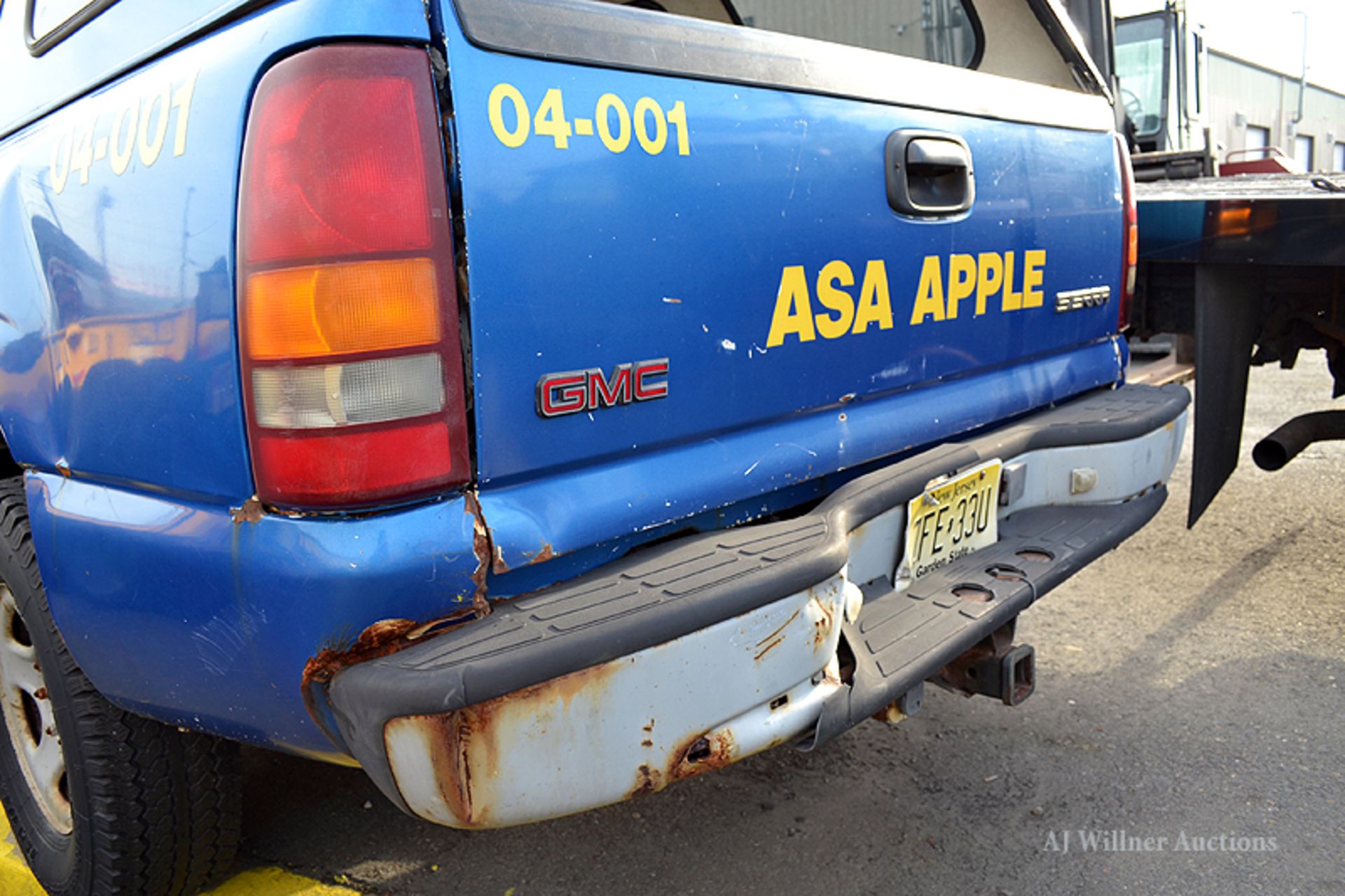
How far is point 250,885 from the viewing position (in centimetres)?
225

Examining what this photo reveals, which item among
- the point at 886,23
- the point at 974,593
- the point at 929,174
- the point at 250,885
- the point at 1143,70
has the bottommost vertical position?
the point at 250,885

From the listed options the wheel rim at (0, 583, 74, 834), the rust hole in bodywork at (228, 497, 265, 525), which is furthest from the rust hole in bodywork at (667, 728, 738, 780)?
the wheel rim at (0, 583, 74, 834)

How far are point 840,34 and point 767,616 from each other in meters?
2.52

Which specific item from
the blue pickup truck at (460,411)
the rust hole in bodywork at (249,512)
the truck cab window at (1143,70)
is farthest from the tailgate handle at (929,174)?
the truck cab window at (1143,70)

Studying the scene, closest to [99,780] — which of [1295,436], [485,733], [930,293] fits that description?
[485,733]

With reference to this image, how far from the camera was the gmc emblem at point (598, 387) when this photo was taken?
61.5 inches

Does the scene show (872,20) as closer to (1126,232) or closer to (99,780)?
(1126,232)

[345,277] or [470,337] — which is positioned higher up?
[345,277]

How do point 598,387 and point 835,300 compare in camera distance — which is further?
point 835,300

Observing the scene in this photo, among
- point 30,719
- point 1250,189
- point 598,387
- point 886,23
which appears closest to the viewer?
point 598,387

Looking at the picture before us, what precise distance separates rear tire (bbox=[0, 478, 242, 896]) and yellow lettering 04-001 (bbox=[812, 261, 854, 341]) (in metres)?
1.44

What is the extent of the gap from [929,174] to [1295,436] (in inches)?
82.5

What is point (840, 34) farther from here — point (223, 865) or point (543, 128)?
point (223, 865)

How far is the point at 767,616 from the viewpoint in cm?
154
